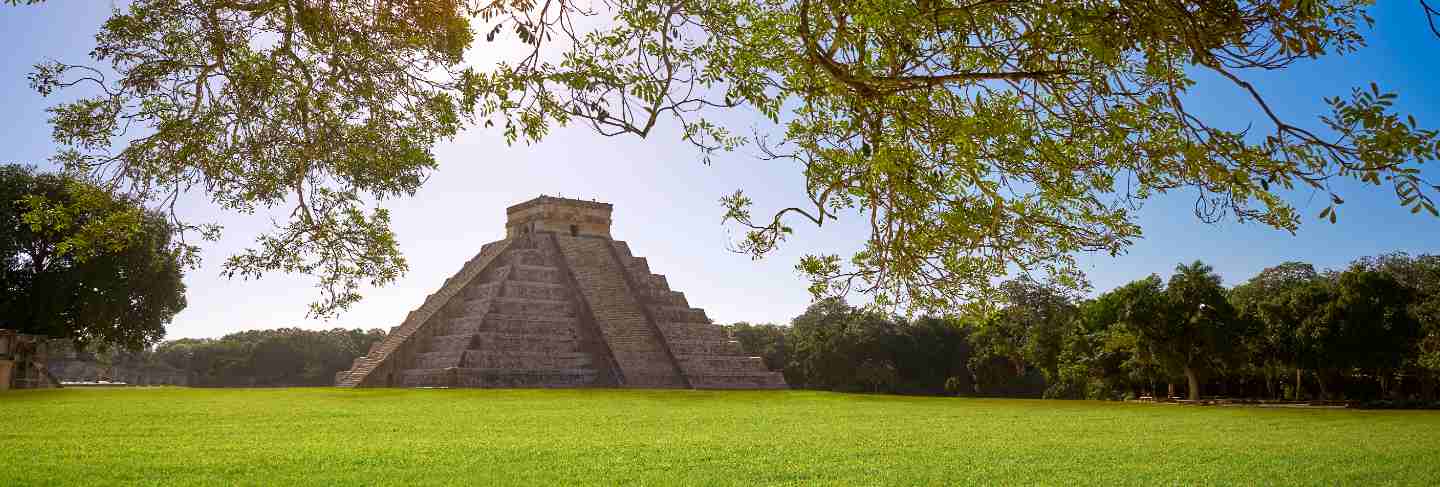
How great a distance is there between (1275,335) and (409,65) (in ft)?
113

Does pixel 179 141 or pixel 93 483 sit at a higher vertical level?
pixel 179 141

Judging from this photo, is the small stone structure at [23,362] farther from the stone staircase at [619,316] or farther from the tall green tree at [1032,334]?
the tall green tree at [1032,334]

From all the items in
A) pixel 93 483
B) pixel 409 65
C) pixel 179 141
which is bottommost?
pixel 93 483

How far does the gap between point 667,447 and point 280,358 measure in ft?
189

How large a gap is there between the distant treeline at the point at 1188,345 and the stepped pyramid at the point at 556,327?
22.7 feet

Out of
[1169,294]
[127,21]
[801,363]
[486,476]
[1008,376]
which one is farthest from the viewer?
[801,363]

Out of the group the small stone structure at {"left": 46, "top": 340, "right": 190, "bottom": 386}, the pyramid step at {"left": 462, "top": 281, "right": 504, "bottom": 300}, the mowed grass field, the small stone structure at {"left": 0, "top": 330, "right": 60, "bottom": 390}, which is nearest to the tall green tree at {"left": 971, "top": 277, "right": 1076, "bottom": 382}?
the pyramid step at {"left": 462, "top": 281, "right": 504, "bottom": 300}

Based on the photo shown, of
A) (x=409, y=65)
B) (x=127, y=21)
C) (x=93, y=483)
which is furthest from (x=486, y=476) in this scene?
(x=127, y=21)

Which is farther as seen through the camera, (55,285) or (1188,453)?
(55,285)

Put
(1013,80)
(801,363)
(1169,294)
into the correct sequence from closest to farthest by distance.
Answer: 1. (1013,80)
2. (1169,294)
3. (801,363)

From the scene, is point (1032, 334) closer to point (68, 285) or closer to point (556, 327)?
point (556, 327)

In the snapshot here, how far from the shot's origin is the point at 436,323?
38812mm

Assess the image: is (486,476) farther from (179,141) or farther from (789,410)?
(789,410)

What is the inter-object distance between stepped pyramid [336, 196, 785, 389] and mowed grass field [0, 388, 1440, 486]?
16001 millimetres
